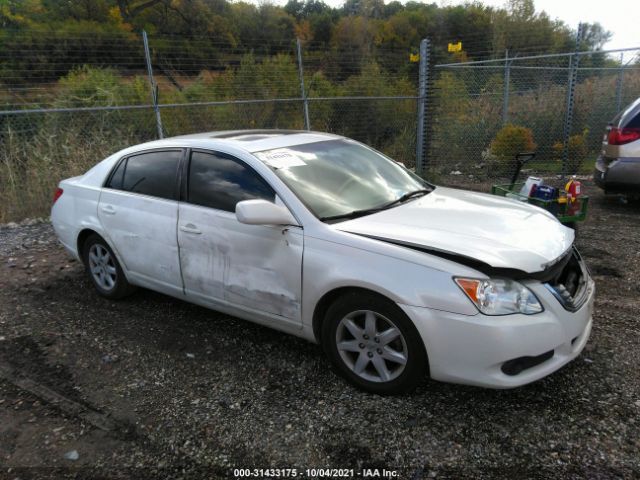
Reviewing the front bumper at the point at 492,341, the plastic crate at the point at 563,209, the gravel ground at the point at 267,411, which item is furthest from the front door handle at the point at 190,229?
the plastic crate at the point at 563,209

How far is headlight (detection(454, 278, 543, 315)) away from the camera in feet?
8.33

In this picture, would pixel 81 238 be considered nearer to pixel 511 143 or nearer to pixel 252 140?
pixel 252 140

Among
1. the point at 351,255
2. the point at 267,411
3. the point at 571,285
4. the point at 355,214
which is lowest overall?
the point at 267,411

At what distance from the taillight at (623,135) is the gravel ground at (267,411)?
3.29 m

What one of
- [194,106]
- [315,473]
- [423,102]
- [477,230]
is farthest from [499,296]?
[194,106]

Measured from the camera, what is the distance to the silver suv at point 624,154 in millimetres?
6473

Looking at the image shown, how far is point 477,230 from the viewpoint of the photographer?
299cm

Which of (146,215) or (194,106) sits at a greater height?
(194,106)

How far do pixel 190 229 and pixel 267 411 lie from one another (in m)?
1.46

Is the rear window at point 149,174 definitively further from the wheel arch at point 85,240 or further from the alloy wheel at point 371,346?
the alloy wheel at point 371,346

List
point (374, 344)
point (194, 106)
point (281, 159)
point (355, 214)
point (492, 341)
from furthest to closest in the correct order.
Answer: point (194, 106)
point (281, 159)
point (355, 214)
point (374, 344)
point (492, 341)

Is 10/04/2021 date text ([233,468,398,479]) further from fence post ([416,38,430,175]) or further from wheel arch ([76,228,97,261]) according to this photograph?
fence post ([416,38,430,175])

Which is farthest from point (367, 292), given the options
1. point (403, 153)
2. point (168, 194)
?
point (403, 153)

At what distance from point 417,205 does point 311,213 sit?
839 millimetres
